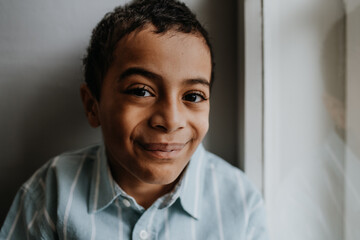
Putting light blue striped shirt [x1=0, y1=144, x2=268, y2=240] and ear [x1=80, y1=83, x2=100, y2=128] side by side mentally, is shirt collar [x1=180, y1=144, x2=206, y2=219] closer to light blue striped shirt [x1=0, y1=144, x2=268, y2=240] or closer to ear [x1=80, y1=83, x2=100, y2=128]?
light blue striped shirt [x1=0, y1=144, x2=268, y2=240]

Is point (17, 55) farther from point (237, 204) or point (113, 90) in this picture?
point (237, 204)

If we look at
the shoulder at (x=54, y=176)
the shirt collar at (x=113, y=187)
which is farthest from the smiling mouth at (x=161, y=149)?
the shoulder at (x=54, y=176)

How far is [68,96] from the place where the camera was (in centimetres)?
81

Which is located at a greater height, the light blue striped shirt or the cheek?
the cheek

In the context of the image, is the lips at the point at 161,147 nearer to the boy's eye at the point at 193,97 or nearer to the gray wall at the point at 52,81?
the boy's eye at the point at 193,97

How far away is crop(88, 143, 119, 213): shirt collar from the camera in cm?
63

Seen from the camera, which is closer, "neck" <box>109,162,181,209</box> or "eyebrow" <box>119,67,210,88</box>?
"eyebrow" <box>119,67,210,88</box>

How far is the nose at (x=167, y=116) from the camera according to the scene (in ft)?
1.74

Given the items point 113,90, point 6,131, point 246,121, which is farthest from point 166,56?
point 6,131

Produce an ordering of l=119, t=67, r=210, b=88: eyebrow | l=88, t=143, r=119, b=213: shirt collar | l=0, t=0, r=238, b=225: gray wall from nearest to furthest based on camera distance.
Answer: l=119, t=67, r=210, b=88: eyebrow → l=88, t=143, r=119, b=213: shirt collar → l=0, t=0, r=238, b=225: gray wall

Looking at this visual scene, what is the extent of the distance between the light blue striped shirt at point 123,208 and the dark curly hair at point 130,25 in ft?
0.68

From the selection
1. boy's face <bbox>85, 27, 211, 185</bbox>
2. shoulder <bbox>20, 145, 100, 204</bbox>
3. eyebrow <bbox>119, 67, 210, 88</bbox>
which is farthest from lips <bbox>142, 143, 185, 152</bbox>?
shoulder <bbox>20, 145, 100, 204</bbox>

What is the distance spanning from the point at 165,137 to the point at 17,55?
20.8 inches

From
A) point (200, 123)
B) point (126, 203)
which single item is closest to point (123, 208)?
point (126, 203)
